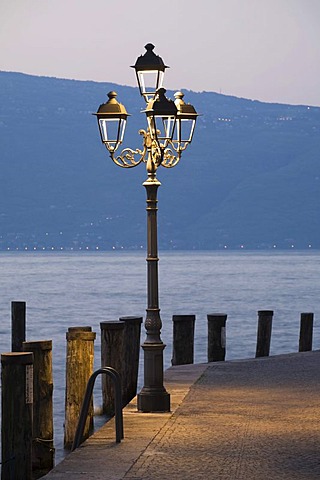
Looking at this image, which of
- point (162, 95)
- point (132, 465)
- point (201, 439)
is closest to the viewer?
point (132, 465)

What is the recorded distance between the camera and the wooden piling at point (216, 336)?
21972 millimetres

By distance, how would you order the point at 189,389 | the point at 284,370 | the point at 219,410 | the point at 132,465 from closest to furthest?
the point at 132,465 → the point at 219,410 → the point at 189,389 → the point at 284,370

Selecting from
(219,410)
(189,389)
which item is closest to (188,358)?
(189,389)

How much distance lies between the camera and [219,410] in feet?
47.4

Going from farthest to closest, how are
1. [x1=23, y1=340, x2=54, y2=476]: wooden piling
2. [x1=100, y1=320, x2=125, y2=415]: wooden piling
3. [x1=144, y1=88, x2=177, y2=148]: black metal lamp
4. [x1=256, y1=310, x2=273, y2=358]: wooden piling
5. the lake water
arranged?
1. the lake water
2. [x1=256, y1=310, x2=273, y2=358]: wooden piling
3. [x1=100, y1=320, x2=125, y2=415]: wooden piling
4. [x1=23, y1=340, x2=54, y2=476]: wooden piling
5. [x1=144, y1=88, x2=177, y2=148]: black metal lamp

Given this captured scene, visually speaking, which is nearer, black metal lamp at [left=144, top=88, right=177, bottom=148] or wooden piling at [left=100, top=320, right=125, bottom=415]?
black metal lamp at [left=144, top=88, right=177, bottom=148]

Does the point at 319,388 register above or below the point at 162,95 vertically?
below

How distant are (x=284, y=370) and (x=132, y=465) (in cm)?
929

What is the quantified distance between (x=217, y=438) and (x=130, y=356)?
5199mm

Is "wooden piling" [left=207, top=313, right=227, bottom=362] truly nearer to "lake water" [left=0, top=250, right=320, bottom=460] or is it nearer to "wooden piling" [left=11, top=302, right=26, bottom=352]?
"lake water" [left=0, top=250, right=320, bottom=460]

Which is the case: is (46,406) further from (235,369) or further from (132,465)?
(235,369)

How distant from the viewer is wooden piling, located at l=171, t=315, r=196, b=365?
21422 millimetres

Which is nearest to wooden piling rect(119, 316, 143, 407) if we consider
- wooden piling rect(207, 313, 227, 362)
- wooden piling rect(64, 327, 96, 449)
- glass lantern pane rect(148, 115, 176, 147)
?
wooden piling rect(64, 327, 96, 449)

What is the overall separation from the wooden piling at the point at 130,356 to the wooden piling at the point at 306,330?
8184 mm
